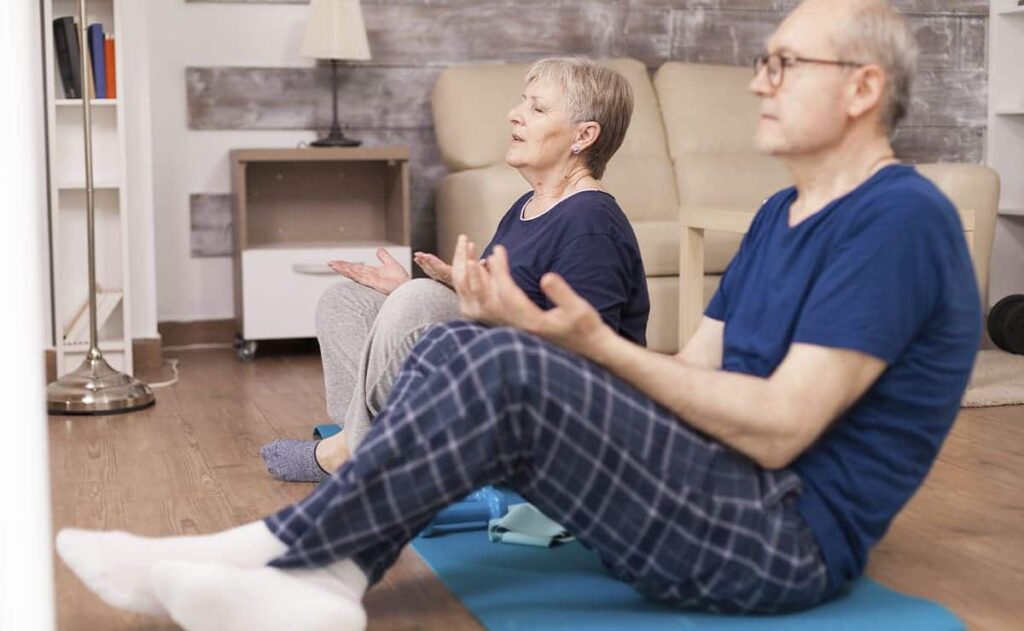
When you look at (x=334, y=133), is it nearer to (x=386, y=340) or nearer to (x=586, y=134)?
(x=586, y=134)

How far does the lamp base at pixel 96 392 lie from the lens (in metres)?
3.66

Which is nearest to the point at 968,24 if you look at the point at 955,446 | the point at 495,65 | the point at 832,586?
the point at 495,65

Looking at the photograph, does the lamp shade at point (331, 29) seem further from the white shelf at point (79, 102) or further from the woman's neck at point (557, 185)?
the woman's neck at point (557, 185)

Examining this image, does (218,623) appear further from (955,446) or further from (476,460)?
(955,446)

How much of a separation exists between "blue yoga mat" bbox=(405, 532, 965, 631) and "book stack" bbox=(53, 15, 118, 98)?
2.45m

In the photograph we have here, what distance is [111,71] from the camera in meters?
4.20

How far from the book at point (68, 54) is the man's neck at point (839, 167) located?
283cm

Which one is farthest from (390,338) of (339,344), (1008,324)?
(1008,324)

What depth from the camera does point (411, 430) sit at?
5.25 feet

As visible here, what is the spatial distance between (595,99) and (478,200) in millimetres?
1812

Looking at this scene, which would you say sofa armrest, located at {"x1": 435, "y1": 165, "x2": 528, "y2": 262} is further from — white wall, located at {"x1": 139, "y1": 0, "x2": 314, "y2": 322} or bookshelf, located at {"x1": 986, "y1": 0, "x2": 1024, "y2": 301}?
bookshelf, located at {"x1": 986, "y1": 0, "x2": 1024, "y2": 301}

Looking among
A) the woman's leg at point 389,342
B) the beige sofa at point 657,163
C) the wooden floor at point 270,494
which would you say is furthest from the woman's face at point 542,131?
the beige sofa at point 657,163

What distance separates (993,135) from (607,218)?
3658mm

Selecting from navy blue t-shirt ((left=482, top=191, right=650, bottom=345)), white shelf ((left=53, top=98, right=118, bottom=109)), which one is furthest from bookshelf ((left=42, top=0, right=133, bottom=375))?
navy blue t-shirt ((left=482, top=191, right=650, bottom=345))
